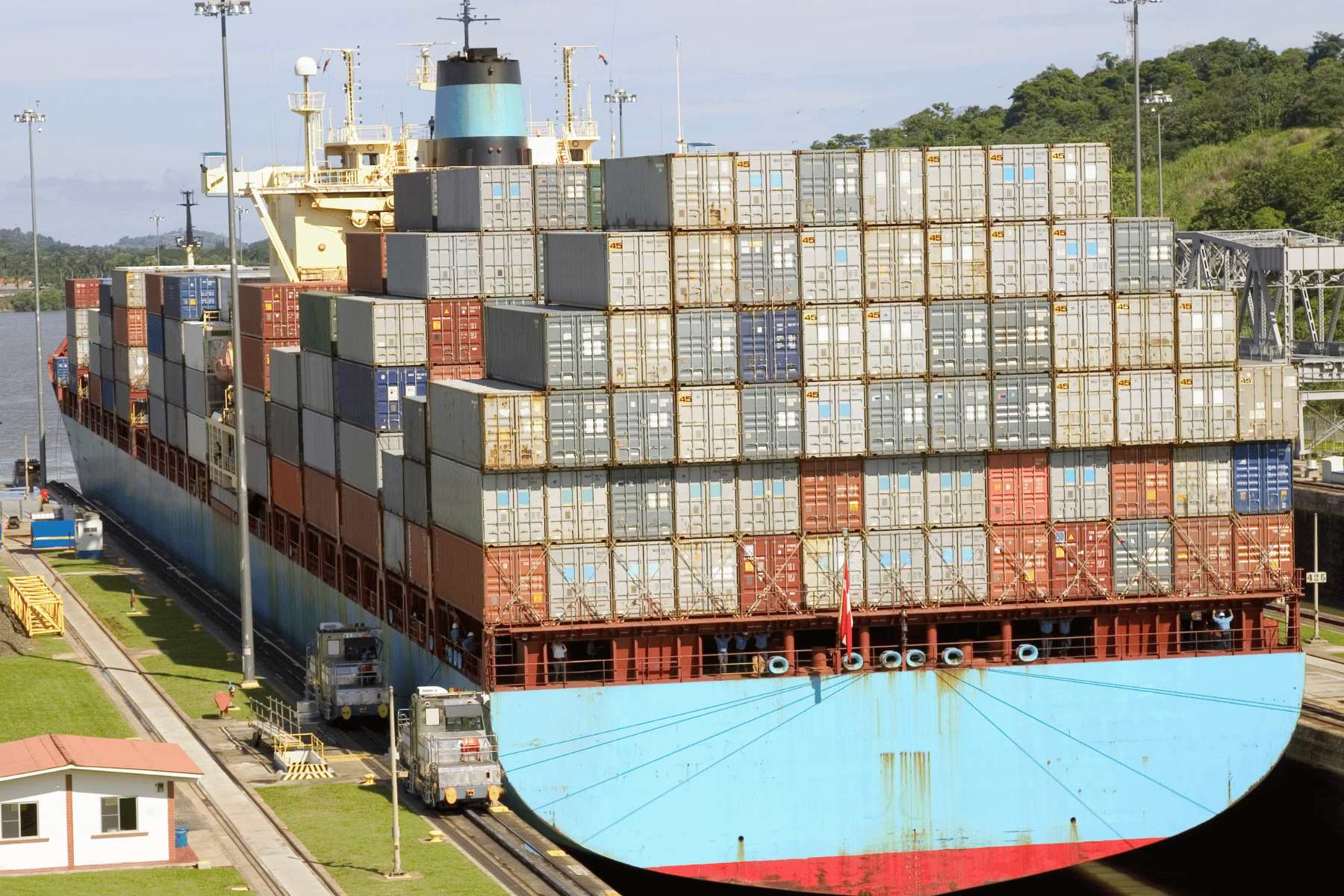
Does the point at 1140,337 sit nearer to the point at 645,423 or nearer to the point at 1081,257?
the point at 1081,257

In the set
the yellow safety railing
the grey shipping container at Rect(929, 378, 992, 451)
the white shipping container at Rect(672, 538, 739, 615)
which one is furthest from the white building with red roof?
the yellow safety railing

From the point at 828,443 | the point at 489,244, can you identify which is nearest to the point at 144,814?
the point at 828,443

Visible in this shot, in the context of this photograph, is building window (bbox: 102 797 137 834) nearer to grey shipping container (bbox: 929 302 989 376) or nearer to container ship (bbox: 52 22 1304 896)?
container ship (bbox: 52 22 1304 896)

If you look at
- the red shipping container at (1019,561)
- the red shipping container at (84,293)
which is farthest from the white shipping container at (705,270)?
the red shipping container at (84,293)

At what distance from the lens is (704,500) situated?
47000mm

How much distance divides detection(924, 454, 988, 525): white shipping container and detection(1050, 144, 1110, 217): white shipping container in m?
6.50

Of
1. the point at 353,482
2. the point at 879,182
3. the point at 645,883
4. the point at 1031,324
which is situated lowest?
the point at 645,883

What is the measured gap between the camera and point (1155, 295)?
4859 centimetres

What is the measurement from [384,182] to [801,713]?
42.1 m

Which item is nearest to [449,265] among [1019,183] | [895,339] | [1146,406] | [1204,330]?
[895,339]

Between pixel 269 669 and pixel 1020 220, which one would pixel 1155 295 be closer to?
pixel 1020 220

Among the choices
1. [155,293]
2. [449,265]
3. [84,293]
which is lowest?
[449,265]

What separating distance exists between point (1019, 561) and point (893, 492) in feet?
11.6

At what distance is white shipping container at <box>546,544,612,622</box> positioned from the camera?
152 ft
